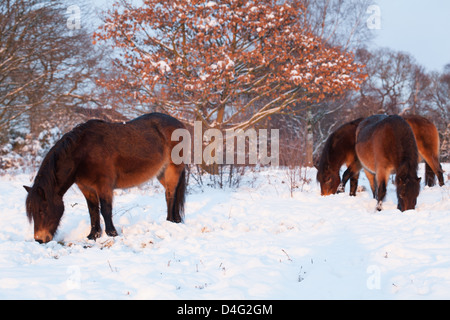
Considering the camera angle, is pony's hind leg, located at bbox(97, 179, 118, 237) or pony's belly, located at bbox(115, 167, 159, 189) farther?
pony's belly, located at bbox(115, 167, 159, 189)

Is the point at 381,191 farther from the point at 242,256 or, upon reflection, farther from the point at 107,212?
the point at 107,212

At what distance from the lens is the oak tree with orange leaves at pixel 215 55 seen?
10.6m

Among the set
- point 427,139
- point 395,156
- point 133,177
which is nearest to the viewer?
point 133,177

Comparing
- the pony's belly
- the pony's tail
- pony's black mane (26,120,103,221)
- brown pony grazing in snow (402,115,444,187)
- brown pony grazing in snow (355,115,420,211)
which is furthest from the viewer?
brown pony grazing in snow (402,115,444,187)

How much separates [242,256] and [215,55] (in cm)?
802

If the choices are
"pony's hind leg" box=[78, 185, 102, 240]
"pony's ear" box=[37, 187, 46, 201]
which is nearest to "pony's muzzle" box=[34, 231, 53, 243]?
"pony's ear" box=[37, 187, 46, 201]

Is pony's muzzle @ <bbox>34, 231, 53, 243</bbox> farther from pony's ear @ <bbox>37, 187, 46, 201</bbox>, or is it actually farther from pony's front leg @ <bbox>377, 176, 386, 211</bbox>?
pony's front leg @ <bbox>377, 176, 386, 211</bbox>

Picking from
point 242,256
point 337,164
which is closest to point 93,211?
point 242,256

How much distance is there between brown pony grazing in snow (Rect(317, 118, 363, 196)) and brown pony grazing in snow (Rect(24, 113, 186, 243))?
332 centimetres

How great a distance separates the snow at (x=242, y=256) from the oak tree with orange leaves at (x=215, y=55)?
5.88m

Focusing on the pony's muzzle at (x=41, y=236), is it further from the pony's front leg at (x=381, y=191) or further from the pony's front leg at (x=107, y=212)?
the pony's front leg at (x=381, y=191)

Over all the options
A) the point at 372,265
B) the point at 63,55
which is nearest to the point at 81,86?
the point at 63,55

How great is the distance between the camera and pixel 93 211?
466 centimetres

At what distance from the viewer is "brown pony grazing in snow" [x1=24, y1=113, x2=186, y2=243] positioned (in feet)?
13.7
